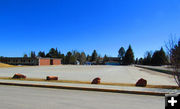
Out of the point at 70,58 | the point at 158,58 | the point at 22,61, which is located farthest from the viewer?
the point at 70,58

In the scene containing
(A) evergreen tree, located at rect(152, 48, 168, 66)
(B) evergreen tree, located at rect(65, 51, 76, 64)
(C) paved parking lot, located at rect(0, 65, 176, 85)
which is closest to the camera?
(C) paved parking lot, located at rect(0, 65, 176, 85)

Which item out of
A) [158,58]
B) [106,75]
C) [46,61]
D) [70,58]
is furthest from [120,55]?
[106,75]

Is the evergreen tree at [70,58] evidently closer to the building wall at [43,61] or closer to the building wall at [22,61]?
the building wall at [43,61]

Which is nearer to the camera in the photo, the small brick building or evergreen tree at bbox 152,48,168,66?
the small brick building

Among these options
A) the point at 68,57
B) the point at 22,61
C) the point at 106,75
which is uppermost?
the point at 68,57

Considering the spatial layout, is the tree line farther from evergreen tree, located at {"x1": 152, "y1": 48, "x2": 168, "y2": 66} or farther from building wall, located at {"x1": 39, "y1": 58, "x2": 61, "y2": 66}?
building wall, located at {"x1": 39, "y1": 58, "x2": 61, "y2": 66}

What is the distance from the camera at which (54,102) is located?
5027mm

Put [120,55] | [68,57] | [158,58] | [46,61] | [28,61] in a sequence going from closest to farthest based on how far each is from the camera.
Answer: [28,61]
[46,61]
[158,58]
[68,57]
[120,55]

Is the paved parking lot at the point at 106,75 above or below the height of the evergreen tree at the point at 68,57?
below

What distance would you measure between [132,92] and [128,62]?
76118mm

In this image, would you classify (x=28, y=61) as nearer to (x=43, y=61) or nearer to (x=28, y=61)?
(x=28, y=61)

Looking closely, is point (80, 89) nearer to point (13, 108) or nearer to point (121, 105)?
point (121, 105)

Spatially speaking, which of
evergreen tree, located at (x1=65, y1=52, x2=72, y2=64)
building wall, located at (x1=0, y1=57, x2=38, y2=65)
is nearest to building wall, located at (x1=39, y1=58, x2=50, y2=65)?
building wall, located at (x1=0, y1=57, x2=38, y2=65)

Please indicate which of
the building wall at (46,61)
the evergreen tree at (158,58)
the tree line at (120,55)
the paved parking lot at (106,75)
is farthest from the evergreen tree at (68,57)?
the paved parking lot at (106,75)
